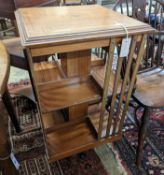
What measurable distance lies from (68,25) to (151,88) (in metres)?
0.69

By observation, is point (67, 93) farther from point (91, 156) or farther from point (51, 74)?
point (91, 156)

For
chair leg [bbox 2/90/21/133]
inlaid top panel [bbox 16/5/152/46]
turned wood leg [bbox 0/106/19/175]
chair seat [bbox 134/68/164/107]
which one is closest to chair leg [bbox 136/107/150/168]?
chair seat [bbox 134/68/164/107]

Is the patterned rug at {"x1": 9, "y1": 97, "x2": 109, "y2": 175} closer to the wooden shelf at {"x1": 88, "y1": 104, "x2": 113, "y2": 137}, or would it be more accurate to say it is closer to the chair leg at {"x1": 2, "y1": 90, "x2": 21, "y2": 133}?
the chair leg at {"x1": 2, "y1": 90, "x2": 21, "y2": 133}

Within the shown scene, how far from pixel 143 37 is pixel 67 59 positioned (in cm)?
40

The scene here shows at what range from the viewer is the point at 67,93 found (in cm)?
98

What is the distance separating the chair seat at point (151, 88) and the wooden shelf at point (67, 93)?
0.93ft

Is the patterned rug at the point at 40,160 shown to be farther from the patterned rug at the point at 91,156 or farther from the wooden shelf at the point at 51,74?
the wooden shelf at the point at 51,74

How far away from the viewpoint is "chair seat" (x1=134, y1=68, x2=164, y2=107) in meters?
1.04

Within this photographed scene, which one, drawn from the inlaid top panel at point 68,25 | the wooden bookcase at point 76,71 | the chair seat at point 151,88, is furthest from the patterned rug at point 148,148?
the inlaid top panel at point 68,25


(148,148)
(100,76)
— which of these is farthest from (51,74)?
(148,148)

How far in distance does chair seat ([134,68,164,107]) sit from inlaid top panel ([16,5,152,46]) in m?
0.44

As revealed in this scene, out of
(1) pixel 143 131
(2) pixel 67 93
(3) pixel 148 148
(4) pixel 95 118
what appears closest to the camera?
(2) pixel 67 93

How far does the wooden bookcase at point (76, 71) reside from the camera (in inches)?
27.2

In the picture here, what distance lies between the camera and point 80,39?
0.68 meters
